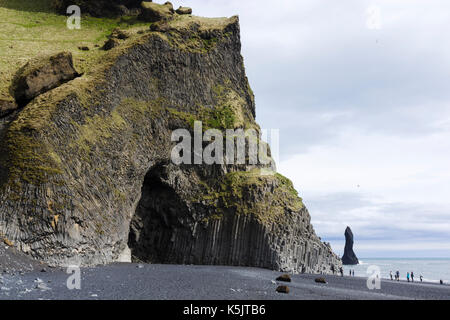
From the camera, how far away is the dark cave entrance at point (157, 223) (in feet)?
163

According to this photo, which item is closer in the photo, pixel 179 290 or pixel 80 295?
pixel 80 295

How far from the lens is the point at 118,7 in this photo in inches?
3204

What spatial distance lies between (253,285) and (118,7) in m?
73.3

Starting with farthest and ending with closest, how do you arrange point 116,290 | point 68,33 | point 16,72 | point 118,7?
1. point 118,7
2. point 68,33
3. point 16,72
4. point 116,290

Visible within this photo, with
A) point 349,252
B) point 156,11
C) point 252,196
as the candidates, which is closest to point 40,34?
point 156,11

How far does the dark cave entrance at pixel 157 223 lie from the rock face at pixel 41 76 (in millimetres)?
16053

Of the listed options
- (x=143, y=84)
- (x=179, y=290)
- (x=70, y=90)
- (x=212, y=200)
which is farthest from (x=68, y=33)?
(x=179, y=290)

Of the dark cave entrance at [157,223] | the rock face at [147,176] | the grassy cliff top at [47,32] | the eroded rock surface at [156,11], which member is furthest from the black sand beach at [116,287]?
the eroded rock surface at [156,11]

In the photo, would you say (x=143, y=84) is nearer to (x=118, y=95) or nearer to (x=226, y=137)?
(x=118, y=95)

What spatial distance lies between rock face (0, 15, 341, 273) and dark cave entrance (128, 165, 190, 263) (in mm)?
138

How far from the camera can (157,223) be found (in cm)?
5134

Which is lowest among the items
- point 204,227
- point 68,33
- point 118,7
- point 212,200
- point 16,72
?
point 204,227

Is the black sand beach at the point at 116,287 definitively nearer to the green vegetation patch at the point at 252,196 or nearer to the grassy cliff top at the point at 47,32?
the green vegetation patch at the point at 252,196

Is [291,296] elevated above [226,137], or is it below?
below
